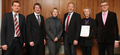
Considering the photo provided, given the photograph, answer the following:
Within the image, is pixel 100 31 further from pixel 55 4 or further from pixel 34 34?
pixel 55 4

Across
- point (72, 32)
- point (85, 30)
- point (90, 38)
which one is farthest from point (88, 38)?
point (72, 32)

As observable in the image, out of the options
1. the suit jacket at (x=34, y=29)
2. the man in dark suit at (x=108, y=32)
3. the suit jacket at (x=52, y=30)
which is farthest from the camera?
the suit jacket at (x=52, y=30)

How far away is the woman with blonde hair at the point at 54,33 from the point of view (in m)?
2.04

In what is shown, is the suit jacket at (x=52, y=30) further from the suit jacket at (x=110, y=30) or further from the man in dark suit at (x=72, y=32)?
the suit jacket at (x=110, y=30)

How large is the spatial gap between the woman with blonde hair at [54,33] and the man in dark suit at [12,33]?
2.09 feet

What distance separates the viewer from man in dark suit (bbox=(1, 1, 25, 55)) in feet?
5.32

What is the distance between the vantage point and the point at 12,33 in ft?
5.45

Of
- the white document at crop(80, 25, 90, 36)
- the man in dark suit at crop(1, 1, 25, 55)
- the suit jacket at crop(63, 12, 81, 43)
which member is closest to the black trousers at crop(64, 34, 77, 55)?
the suit jacket at crop(63, 12, 81, 43)

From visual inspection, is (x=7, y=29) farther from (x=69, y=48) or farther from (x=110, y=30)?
(x=110, y=30)

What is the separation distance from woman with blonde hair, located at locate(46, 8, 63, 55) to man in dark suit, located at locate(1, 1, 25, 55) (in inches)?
25.1

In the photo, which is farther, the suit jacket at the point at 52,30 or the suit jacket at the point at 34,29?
the suit jacket at the point at 52,30

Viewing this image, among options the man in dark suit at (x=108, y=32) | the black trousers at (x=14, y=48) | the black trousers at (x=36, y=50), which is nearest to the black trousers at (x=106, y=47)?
the man in dark suit at (x=108, y=32)

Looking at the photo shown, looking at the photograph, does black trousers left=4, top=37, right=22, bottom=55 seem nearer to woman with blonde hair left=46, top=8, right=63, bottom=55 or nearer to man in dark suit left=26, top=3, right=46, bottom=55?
man in dark suit left=26, top=3, right=46, bottom=55

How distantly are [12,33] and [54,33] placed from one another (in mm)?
925
